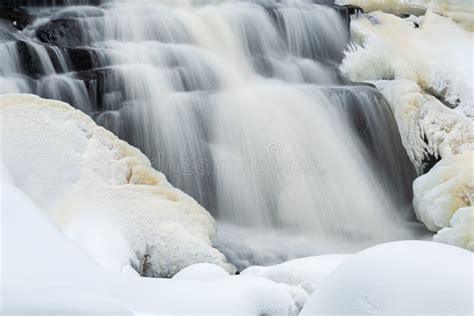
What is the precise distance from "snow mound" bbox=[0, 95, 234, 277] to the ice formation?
7.96 feet

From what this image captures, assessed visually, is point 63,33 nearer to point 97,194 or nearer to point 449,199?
point 97,194

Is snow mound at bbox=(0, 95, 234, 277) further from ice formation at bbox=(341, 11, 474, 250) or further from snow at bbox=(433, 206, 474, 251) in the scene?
ice formation at bbox=(341, 11, 474, 250)

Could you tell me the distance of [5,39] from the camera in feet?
21.6

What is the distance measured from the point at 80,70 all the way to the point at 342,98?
2.98 m

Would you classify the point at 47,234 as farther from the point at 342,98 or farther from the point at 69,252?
the point at 342,98

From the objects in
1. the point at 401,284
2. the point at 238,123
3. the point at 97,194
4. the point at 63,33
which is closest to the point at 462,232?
the point at 238,123

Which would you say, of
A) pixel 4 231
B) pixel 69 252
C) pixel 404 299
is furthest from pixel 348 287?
pixel 4 231

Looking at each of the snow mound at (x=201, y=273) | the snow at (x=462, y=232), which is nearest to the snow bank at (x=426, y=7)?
the snow at (x=462, y=232)

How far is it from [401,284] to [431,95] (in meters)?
6.28

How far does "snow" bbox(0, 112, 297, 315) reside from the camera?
62.9 inches

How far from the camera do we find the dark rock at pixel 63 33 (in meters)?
7.09

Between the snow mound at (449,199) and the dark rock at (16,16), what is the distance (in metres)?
5.10

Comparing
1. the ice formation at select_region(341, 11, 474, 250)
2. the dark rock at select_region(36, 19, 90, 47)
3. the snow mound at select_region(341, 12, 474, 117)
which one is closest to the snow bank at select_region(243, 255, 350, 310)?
the ice formation at select_region(341, 11, 474, 250)

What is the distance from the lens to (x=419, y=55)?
837 cm
